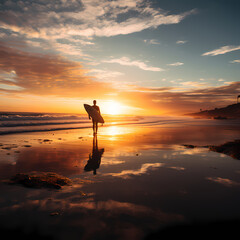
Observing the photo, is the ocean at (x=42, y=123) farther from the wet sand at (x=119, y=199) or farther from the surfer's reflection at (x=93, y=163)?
the wet sand at (x=119, y=199)

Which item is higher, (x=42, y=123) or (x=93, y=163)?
(x=42, y=123)

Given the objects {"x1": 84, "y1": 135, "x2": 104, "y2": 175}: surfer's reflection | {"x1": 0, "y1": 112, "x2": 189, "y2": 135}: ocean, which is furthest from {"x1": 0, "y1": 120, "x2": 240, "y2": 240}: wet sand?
{"x1": 0, "y1": 112, "x2": 189, "y2": 135}: ocean

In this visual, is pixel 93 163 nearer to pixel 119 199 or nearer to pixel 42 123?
pixel 119 199

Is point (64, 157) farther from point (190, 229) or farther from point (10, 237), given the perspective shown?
point (190, 229)

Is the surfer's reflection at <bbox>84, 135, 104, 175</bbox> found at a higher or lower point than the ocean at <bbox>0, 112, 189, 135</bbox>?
lower

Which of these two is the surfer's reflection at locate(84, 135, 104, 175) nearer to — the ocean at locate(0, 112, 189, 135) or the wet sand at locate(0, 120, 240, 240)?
the wet sand at locate(0, 120, 240, 240)

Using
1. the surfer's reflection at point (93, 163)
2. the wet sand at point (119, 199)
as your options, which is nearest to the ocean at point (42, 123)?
the surfer's reflection at point (93, 163)

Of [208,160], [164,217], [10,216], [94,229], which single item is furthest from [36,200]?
[208,160]

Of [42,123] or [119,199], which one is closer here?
[119,199]

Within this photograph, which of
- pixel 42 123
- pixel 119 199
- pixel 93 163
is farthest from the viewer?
pixel 42 123

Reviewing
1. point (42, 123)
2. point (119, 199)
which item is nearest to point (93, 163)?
point (119, 199)

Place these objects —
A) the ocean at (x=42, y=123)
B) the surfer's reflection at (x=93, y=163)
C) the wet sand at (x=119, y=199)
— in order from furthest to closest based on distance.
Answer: the ocean at (x=42, y=123)
the surfer's reflection at (x=93, y=163)
the wet sand at (x=119, y=199)

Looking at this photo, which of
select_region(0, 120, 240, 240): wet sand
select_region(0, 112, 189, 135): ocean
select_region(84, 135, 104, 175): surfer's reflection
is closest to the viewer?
select_region(0, 120, 240, 240): wet sand

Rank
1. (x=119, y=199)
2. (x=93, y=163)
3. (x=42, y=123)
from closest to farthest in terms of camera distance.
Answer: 1. (x=119, y=199)
2. (x=93, y=163)
3. (x=42, y=123)
